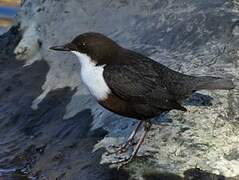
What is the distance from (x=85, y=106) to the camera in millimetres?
7293

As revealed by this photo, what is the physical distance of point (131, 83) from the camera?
602 centimetres

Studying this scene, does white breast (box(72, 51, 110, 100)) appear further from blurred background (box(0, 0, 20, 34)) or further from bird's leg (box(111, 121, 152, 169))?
blurred background (box(0, 0, 20, 34))

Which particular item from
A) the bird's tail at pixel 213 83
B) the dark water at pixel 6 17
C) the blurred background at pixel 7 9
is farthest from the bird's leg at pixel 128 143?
the blurred background at pixel 7 9

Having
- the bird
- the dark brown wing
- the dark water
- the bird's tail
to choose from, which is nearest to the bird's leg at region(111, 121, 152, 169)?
the bird

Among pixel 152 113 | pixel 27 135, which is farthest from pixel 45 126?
pixel 152 113

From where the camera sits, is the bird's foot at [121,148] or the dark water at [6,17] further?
the dark water at [6,17]

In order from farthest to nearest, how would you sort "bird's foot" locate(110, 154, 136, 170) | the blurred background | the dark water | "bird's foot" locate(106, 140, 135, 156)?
the blurred background < the dark water < "bird's foot" locate(106, 140, 135, 156) < "bird's foot" locate(110, 154, 136, 170)

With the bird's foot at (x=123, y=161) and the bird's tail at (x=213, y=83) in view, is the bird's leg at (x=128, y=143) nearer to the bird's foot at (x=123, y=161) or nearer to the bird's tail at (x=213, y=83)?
the bird's foot at (x=123, y=161)

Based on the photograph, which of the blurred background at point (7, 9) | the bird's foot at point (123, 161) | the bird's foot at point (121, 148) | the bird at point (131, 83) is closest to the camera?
the bird's foot at point (123, 161)

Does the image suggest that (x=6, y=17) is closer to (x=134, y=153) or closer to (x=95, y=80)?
(x=95, y=80)

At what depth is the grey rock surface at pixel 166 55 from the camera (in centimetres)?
593

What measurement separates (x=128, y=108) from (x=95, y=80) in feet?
1.15

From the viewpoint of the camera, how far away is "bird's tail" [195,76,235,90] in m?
6.13

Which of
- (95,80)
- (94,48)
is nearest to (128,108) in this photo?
(95,80)
